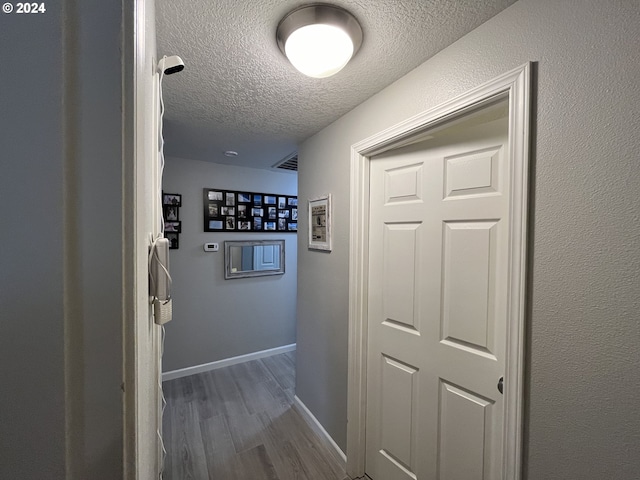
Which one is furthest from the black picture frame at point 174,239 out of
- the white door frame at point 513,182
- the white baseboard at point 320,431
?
the white door frame at point 513,182

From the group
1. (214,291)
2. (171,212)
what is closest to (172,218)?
(171,212)

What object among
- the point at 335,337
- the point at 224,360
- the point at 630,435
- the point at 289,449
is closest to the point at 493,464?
the point at 630,435

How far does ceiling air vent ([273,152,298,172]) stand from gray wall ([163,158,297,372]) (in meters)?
0.16

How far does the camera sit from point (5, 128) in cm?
31

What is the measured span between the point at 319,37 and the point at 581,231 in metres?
1.05

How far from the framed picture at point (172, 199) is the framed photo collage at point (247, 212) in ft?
0.81

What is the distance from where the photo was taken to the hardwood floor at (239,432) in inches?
62.4

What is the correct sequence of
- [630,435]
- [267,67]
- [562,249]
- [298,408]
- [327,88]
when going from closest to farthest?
1. [630,435]
2. [562,249]
3. [267,67]
4. [327,88]
5. [298,408]

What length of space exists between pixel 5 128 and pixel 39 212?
4.4 inches

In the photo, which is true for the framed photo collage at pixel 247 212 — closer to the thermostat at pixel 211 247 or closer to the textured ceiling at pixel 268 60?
the thermostat at pixel 211 247

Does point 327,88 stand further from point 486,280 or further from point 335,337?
point 335,337

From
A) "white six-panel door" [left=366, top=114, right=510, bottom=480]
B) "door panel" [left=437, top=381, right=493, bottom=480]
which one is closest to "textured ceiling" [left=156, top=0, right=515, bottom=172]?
"white six-panel door" [left=366, top=114, right=510, bottom=480]

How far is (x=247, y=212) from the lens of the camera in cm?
294

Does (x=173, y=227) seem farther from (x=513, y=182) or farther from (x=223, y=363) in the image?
(x=513, y=182)
